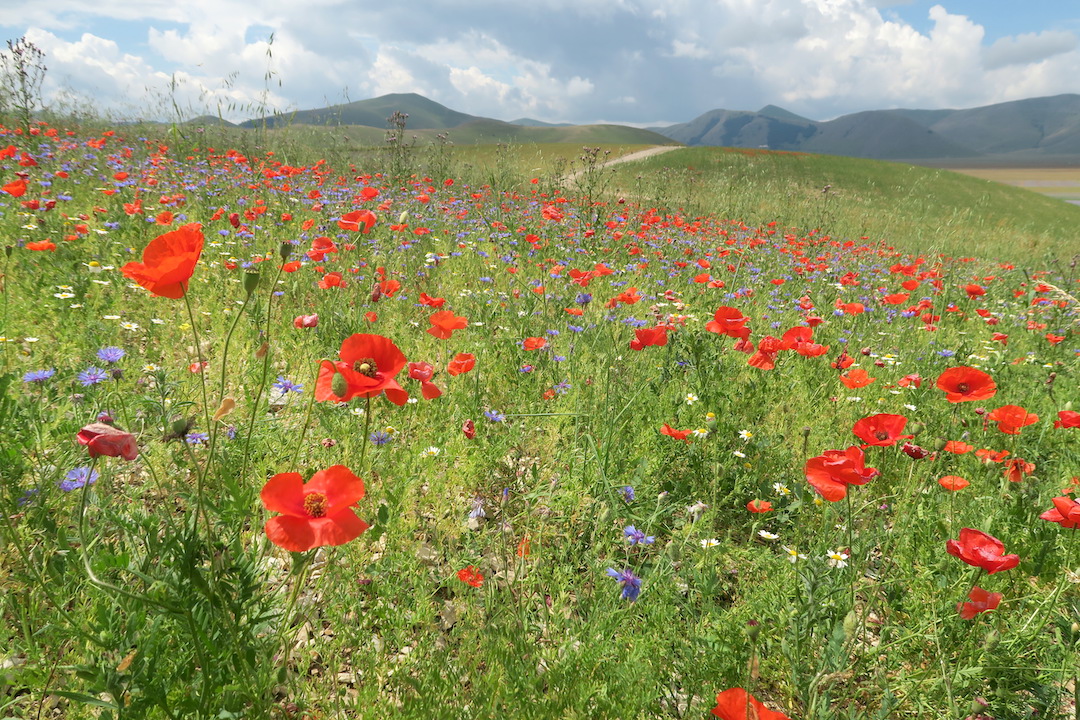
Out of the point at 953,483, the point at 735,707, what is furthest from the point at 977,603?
the point at 735,707

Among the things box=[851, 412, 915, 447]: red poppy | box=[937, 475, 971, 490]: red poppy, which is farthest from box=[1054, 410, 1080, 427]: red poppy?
box=[851, 412, 915, 447]: red poppy

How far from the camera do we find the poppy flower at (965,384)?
6.15 ft

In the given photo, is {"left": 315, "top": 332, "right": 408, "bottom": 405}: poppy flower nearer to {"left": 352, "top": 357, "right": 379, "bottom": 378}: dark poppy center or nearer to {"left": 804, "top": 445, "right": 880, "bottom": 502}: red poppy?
{"left": 352, "top": 357, "right": 379, "bottom": 378}: dark poppy center

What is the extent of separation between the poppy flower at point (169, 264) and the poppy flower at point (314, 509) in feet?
1.64

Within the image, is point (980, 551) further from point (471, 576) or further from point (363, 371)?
point (363, 371)

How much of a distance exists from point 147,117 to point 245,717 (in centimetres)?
941

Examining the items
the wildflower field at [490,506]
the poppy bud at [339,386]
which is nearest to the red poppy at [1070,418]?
the wildflower field at [490,506]

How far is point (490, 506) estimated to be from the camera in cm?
234

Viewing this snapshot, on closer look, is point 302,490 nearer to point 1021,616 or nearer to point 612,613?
point 612,613

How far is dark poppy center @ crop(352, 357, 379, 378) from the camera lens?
1.26 metres

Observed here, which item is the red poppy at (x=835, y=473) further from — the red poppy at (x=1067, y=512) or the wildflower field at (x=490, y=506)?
the red poppy at (x=1067, y=512)

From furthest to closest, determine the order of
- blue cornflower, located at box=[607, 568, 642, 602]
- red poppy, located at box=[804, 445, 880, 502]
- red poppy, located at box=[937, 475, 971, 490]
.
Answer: red poppy, located at box=[937, 475, 971, 490] → blue cornflower, located at box=[607, 568, 642, 602] → red poppy, located at box=[804, 445, 880, 502]

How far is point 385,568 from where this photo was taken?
1733 mm

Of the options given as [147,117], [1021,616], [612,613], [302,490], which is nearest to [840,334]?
[1021,616]
